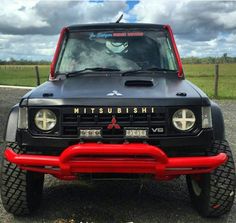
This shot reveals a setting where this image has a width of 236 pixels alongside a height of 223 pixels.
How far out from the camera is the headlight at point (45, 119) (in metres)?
3.52

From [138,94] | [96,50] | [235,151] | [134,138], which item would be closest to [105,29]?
[96,50]

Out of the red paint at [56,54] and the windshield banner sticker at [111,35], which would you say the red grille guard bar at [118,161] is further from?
the windshield banner sticker at [111,35]

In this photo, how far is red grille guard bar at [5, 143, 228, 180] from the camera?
10.8 ft

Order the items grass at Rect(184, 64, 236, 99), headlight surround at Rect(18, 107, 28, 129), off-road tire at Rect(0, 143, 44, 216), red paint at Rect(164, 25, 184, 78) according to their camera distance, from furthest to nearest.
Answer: grass at Rect(184, 64, 236, 99) < red paint at Rect(164, 25, 184, 78) < off-road tire at Rect(0, 143, 44, 216) < headlight surround at Rect(18, 107, 28, 129)

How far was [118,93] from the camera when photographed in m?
3.61

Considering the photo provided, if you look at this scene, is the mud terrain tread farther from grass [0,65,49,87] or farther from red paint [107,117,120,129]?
grass [0,65,49,87]

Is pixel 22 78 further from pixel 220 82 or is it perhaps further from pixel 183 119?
pixel 183 119

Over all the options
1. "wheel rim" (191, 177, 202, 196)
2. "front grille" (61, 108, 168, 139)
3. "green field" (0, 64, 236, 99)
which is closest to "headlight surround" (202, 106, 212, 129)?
"front grille" (61, 108, 168, 139)

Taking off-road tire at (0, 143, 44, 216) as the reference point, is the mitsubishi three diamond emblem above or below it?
above

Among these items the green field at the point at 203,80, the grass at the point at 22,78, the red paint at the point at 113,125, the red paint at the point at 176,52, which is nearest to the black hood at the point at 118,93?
the red paint at the point at 113,125

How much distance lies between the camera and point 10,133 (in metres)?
3.74

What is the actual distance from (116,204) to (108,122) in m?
1.17

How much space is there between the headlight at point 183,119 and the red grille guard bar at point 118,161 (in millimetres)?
267

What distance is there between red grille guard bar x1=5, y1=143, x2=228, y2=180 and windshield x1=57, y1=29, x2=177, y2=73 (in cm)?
147
